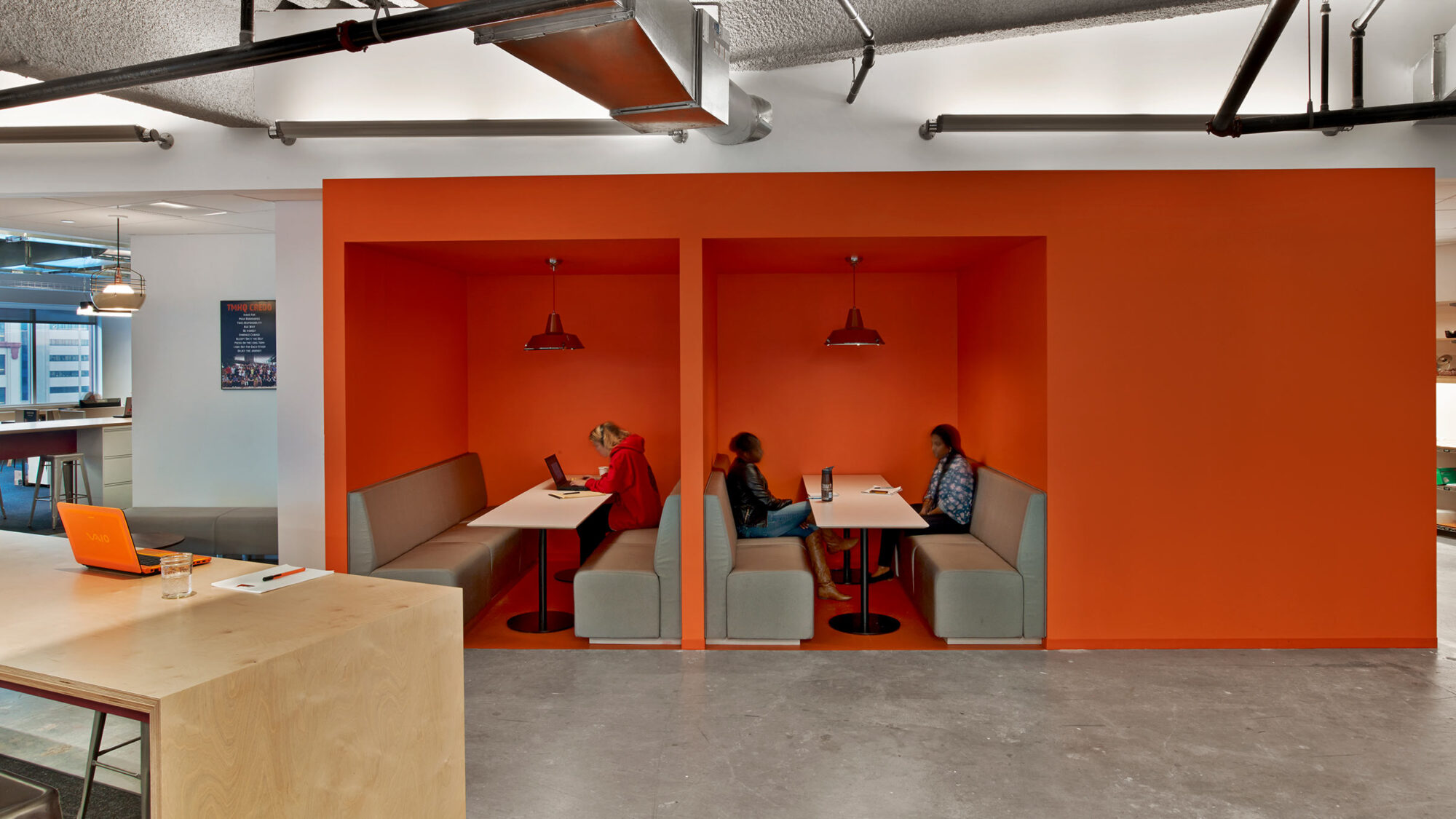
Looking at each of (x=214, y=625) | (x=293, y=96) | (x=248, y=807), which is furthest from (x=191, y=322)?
(x=248, y=807)

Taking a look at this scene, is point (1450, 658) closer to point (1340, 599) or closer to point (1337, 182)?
point (1340, 599)

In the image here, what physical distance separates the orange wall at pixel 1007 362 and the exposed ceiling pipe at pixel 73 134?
5.32 metres

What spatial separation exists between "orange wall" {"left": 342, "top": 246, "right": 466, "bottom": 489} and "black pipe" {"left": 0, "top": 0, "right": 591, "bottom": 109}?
5.54 feet

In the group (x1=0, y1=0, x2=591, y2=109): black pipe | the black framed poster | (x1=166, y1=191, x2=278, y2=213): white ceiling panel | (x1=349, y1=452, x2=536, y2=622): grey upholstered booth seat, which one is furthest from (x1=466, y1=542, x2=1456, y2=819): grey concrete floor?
the black framed poster

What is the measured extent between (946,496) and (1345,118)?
3.20 metres

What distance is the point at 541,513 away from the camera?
5.09 meters

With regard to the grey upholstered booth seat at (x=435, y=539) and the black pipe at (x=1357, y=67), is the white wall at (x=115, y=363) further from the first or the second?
the black pipe at (x=1357, y=67)

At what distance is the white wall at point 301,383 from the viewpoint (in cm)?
502

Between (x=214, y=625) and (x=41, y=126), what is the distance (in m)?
4.20

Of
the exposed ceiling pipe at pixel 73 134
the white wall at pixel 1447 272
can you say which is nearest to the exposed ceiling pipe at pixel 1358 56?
the white wall at pixel 1447 272

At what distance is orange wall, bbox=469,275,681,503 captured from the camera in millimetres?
6957

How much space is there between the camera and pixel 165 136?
4.93 m

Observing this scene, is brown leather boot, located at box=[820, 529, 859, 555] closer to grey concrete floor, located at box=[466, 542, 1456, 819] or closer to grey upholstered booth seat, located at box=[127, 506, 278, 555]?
grey concrete floor, located at box=[466, 542, 1456, 819]

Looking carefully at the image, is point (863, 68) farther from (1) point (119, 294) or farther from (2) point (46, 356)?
(2) point (46, 356)
